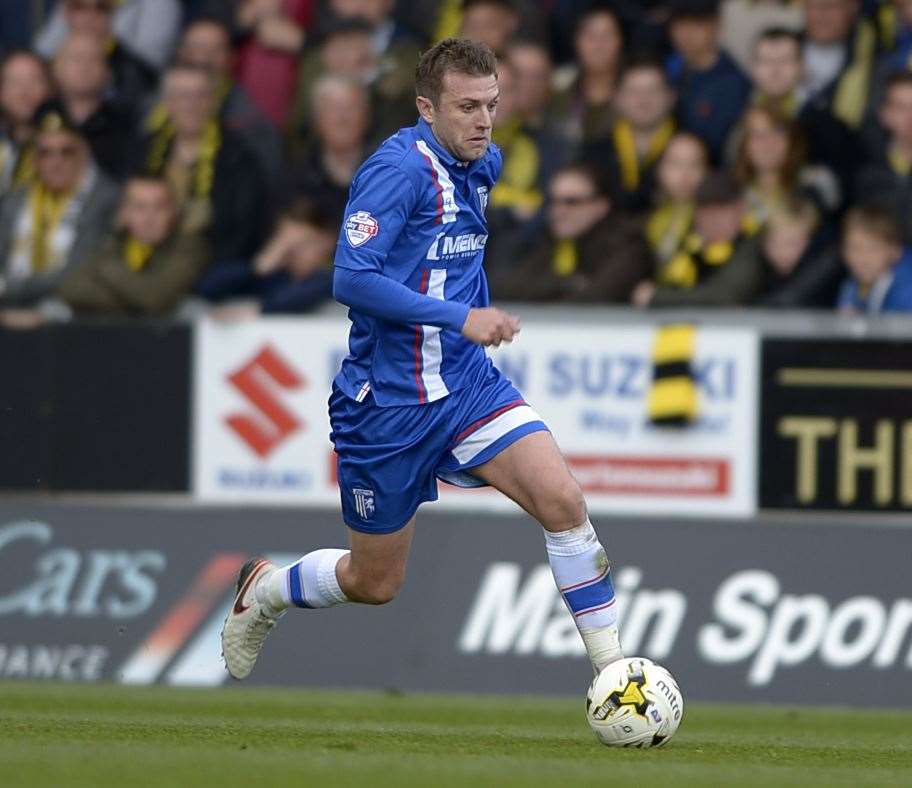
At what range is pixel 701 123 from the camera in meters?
12.1

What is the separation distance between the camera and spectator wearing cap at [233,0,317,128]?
13141 mm

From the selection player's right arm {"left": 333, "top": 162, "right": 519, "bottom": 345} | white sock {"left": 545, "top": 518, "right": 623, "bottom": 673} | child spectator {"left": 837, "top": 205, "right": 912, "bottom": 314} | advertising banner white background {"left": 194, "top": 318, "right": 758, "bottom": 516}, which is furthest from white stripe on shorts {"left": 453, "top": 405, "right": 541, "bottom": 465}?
child spectator {"left": 837, "top": 205, "right": 912, "bottom": 314}

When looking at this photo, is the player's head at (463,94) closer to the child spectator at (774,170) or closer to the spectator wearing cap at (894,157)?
the child spectator at (774,170)

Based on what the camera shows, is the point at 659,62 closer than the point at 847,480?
No

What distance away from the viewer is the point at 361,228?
7.21 meters

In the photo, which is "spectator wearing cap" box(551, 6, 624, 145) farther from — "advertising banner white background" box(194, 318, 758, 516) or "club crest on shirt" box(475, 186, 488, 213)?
"club crest on shirt" box(475, 186, 488, 213)

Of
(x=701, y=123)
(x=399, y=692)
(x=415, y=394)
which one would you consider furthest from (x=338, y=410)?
(x=701, y=123)

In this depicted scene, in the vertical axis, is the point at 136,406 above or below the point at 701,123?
below

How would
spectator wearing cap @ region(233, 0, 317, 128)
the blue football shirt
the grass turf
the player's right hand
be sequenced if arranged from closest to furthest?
the grass turf
the player's right hand
the blue football shirt
spectator wearing cap @ region(233, 0, 317, 128)

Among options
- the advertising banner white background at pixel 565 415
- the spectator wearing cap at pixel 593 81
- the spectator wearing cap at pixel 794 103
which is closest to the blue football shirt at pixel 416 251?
the advertising banner white background at pixel 565 415

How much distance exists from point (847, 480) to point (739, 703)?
1340 mm

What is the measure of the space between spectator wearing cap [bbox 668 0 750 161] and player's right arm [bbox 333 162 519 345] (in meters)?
5.05

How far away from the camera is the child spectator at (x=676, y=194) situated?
11.5 metres

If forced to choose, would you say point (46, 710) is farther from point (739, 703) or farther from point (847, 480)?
point (847, 480)
